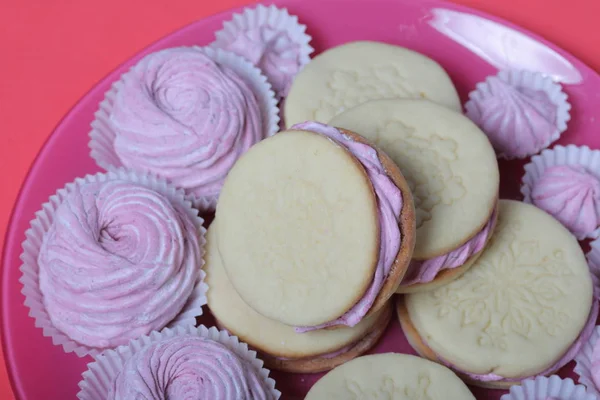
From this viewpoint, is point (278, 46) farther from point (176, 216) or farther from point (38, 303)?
point (38, 303)

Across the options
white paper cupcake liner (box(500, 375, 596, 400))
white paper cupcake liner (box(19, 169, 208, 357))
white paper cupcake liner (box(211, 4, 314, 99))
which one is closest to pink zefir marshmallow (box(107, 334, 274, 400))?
white paper cupcake liner (box(19, 169, 208, 357))

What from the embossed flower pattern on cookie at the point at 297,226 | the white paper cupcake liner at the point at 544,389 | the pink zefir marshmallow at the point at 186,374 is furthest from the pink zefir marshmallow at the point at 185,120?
the white paper cupcake liner at the point at 544,389

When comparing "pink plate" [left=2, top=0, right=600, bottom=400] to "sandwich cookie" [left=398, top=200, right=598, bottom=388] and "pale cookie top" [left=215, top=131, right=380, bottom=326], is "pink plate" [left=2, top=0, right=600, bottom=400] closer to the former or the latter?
"sandwich cookie" [left=398, top=200, right=598, bottom=388]

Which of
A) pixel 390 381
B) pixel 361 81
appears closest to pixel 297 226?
pixel 390 381

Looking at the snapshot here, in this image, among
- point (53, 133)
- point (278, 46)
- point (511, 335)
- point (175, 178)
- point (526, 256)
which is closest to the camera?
point (511, 335)

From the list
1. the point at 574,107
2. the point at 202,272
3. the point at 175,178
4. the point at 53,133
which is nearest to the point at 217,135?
the point at 175,178

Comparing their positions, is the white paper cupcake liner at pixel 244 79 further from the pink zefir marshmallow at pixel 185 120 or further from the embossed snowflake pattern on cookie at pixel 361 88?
the embossed snowflake pattern on cookie at pixel 361 88
